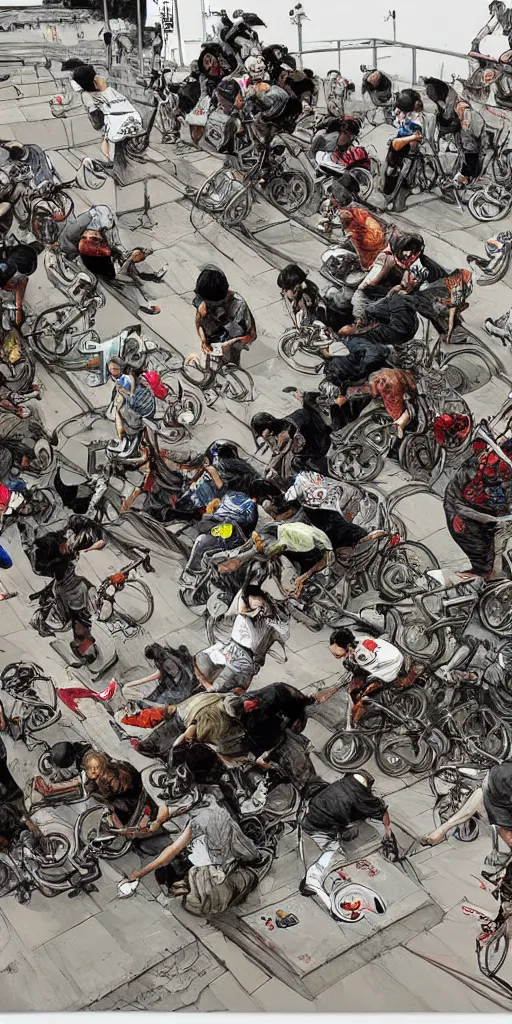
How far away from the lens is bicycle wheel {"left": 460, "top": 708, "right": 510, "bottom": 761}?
1177cm

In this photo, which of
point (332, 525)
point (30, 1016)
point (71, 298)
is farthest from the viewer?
point (71, 298)

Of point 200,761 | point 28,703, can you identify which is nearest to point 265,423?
point 200,761

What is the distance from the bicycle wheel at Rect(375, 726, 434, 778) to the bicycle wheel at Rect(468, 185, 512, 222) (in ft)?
16.9

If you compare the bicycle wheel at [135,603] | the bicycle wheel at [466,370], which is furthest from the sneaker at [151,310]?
the bicycle wheel at [466,370]

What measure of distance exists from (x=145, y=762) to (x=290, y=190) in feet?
19.0

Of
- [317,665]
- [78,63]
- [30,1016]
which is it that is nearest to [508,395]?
[317,665]

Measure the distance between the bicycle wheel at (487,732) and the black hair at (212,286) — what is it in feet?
15.2

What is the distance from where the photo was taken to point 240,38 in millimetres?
12656

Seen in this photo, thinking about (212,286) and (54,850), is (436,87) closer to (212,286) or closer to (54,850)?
(212,286)

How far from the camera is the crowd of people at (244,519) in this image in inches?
458

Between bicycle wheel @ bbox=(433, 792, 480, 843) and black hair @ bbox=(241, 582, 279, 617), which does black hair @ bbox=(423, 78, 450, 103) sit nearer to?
black hair @ bbox=(241, 582, 279, 617)

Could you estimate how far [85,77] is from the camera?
12805mm

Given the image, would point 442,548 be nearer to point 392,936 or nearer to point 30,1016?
point 392,936

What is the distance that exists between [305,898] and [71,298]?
20.1 feet
